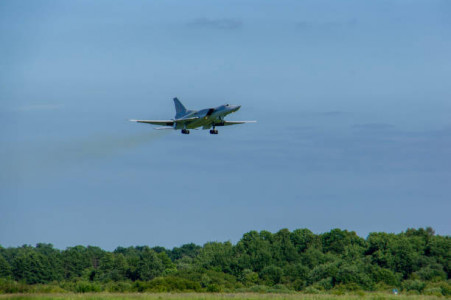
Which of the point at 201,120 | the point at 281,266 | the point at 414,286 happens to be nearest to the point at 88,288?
the point at 201,120

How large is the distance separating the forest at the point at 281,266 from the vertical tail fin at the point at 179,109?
1518cm

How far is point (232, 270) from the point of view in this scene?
4505 inches

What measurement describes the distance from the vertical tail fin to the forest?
1518cm

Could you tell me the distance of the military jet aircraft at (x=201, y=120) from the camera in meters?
64.2

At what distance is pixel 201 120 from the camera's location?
65.8 metres

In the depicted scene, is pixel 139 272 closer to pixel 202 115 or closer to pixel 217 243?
pixel 217 243

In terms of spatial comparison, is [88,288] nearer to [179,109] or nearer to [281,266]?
[179,109]

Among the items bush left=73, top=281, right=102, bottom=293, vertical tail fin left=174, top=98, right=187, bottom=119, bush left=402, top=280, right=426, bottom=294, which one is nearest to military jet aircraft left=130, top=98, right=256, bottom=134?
vertical tail fin left=174, top=98, right=187, bottom=119

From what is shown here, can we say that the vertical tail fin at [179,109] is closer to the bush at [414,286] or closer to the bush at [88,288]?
the bush at [88,288]

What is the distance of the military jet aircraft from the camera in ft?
211

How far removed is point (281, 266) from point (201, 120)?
58278 millimetres

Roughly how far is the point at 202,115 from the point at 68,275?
241 feet

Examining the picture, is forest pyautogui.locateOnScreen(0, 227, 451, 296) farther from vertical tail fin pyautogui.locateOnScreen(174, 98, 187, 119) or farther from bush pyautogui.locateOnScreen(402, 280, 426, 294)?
vertical tail fin pyautogui.locateOnScreen(174, 98, 187, 119)

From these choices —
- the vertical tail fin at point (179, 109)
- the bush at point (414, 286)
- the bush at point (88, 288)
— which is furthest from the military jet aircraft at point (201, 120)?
the bush at point (414, 286)
